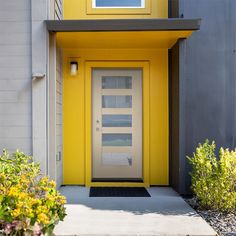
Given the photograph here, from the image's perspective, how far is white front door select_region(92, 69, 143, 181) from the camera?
6.08 m

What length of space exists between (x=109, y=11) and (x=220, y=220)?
4.11 meters

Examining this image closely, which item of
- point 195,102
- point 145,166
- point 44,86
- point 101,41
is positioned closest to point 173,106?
point 195,102

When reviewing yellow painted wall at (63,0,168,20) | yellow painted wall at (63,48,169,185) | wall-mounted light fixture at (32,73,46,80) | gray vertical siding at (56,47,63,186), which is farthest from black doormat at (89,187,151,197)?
yellow painted wall at (63,0,168,20)

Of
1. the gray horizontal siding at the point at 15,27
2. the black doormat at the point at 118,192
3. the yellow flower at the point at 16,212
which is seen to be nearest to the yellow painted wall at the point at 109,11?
the gray horizontal siding at the point at 15,27

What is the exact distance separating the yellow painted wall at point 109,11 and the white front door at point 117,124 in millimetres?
1028

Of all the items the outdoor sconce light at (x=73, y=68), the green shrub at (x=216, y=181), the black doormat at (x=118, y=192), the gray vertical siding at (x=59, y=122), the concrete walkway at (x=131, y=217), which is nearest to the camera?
the concrete walkway at (x=131, y=217)

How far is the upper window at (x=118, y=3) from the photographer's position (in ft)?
20.0

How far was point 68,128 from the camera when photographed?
5996mm

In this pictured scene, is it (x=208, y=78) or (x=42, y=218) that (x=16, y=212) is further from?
(x=208, y=78)

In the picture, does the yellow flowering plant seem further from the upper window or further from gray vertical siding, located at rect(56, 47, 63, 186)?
the upper window

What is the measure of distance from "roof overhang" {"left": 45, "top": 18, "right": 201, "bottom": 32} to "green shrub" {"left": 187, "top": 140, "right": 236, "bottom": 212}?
182 centimetres

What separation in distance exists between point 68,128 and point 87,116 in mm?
417

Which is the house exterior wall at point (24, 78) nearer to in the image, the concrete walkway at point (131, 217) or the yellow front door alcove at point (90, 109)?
the concrete walkway at point (131, 217)

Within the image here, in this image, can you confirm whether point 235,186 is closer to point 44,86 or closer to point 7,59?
point 44,86
